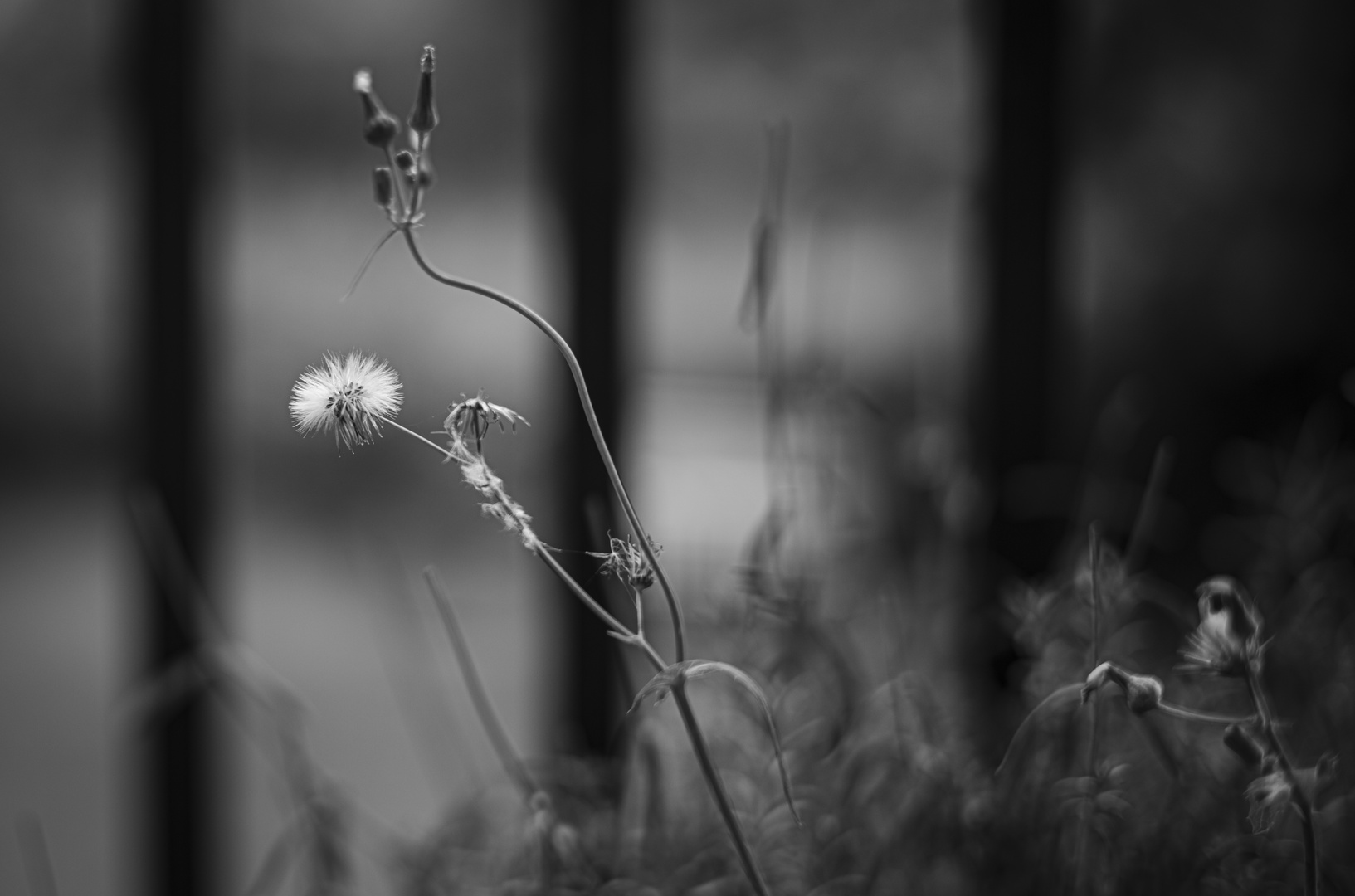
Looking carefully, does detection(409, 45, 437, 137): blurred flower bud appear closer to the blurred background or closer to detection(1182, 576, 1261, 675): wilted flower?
detection(1182, 576, 1261, 675): wilted flower

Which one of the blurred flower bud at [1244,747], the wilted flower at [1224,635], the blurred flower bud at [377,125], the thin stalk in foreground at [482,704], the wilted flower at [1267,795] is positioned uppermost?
the blurred flower bud at [377,125]

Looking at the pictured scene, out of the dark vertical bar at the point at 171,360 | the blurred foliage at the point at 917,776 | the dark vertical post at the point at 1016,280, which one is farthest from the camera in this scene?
the dark vertical post at the point at 1016,280

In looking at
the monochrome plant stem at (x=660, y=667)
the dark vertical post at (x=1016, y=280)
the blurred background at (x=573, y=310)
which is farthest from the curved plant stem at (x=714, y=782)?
the dark vertical post at (x=1016, y=280)

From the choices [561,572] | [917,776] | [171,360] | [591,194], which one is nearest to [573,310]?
[591,194]

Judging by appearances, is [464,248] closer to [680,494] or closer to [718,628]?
[680,494]

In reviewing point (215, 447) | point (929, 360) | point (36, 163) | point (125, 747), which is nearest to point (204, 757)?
point (125, 747)

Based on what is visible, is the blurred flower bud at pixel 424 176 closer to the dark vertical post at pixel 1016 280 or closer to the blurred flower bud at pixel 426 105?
the blurred flower bud at pixel 426 105

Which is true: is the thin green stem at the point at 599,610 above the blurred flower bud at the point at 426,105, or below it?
below

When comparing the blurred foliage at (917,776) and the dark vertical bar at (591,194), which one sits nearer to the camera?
the blurred foliage at (917,776)

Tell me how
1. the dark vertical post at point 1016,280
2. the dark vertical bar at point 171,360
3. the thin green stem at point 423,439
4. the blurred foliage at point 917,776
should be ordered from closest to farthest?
1. the thin green stem at point 423,439
2. the blurred foliage at point 917,776
3. the dark vertical bar at point 171,360
4. the dark vertical post at point 1016,280
